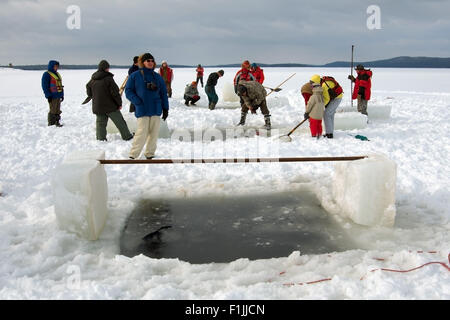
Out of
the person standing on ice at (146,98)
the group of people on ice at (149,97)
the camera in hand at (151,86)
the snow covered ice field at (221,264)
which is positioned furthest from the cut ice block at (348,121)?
the camera in hand at (151,86)

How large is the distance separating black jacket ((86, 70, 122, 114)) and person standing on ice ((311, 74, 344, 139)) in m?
4.22

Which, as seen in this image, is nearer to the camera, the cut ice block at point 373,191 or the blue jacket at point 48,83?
the cut ice block at point 373,191

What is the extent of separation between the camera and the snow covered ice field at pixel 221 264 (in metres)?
3.05

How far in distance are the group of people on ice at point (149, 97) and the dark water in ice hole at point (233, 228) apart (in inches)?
77.8

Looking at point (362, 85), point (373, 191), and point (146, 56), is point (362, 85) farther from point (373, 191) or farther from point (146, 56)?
point (373, 191)

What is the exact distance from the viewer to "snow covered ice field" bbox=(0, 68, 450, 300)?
10.0 feet

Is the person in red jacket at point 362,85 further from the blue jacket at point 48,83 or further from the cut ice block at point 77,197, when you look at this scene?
the cut ice block at point 77,197

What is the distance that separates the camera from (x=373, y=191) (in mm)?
4281

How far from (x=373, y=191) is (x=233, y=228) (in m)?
1.57

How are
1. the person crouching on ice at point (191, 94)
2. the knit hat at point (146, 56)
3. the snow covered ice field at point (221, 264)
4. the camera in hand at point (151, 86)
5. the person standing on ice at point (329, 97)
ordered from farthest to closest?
the person crouching on ice at point (191, 94), the person standing on ice at point (329, 97), the camera in hand at point (151, 86), the knit hat at point (146, 56), the snow covered ice field at point (221, 264)

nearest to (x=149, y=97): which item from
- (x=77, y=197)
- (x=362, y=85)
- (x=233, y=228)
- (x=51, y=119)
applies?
(x=77, y=197)

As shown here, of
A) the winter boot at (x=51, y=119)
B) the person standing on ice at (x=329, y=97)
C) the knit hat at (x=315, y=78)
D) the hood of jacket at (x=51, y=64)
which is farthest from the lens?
the winter boot at (x=51, y=119)

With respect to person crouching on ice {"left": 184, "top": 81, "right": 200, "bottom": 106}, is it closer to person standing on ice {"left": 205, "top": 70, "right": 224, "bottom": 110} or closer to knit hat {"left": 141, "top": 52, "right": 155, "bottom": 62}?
person standing on ice {"left": 205, "top": 70, "right": 224, "bottom": 110}

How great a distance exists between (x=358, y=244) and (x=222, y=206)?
172cm
